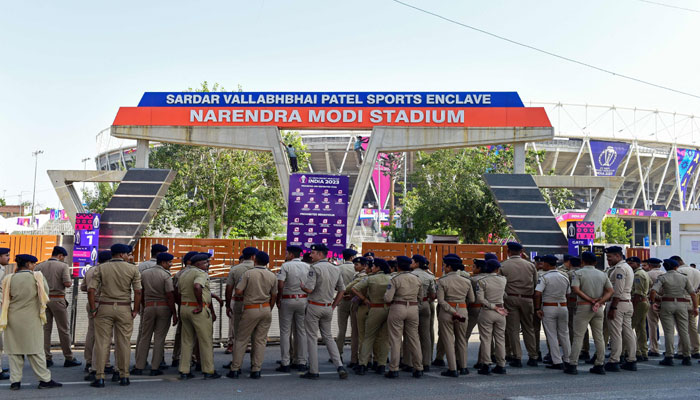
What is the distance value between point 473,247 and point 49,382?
15.7 meters

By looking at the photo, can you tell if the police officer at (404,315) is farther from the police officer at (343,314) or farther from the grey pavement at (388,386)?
the police officer at (343,314)

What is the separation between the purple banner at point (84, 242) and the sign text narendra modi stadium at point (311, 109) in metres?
3.27

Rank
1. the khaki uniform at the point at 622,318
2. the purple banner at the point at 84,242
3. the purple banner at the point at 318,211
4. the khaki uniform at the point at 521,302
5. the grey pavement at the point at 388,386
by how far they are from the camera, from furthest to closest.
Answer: the purple banner at the point at 84,242 < the purple banner at the point at 318,211 < the khaki uniform at the point at 521,302 < the khaki uniform at the point at 622,318 < the grey pavement at the point at 388,386

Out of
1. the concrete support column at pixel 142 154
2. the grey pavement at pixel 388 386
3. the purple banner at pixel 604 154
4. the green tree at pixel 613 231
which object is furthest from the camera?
the purple banner at pixel 604 154

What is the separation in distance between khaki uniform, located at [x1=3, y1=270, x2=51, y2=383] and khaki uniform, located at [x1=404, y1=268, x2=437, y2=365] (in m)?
5.10

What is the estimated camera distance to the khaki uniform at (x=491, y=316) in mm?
8586

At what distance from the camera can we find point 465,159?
1148 inches

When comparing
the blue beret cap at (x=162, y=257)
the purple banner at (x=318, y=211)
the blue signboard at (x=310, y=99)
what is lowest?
the blue beret cap at (x=162, y=257)

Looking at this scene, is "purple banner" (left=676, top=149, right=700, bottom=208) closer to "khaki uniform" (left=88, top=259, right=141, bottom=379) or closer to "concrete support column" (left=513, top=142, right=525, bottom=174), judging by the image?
"concrete support column" (left=513, top=142, right=525, bottom=174)

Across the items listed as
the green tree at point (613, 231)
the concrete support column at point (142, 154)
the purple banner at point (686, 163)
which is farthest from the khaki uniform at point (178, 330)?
the purple banner at point (686, 163)

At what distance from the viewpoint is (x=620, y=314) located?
922 cm

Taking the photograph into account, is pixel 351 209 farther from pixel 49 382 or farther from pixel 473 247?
pixel 49 382

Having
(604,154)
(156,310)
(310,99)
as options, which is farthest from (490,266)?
(604,154)

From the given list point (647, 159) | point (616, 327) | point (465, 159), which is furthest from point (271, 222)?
point (647, 159)
